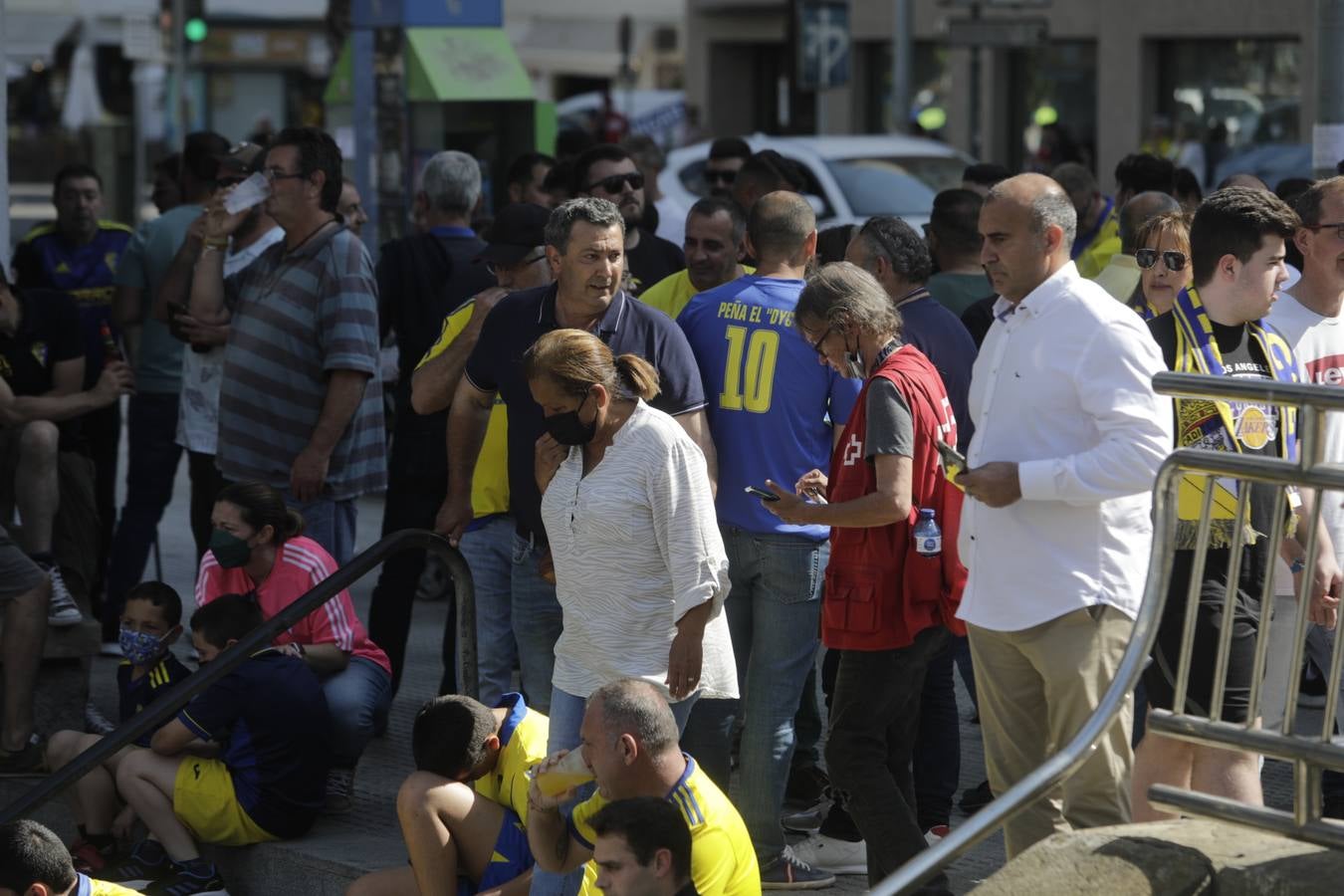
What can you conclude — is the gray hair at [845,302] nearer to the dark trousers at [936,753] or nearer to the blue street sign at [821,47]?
the dark trousers at [936,753]

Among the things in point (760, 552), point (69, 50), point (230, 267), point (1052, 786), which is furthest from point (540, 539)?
point (69, 50)

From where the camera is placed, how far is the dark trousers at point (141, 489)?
8531 millimetres

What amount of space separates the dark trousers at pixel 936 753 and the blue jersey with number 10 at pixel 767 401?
682 millimetres

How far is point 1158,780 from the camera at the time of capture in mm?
5004

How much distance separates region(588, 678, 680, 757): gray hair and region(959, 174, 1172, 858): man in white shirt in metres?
0.75

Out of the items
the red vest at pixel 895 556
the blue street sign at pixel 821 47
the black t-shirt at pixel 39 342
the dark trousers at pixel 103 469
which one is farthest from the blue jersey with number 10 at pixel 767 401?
the blue street sign at pixel 821 47

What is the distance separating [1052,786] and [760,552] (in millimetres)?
1605

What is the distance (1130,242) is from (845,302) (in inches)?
94.8

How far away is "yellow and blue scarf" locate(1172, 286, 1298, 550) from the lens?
4.91m

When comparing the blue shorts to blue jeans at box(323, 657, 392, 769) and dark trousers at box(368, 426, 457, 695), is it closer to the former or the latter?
blue jeans at box(323, 657, 392, 769)

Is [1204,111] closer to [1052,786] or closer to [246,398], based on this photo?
[246,398]

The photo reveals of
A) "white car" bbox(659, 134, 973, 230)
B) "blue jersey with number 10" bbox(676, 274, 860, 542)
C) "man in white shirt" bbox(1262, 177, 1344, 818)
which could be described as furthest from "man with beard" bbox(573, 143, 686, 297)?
"white car" bbox(659, 134, 973, 230)

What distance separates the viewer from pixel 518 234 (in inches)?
264

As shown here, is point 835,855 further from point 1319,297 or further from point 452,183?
point 452,183
